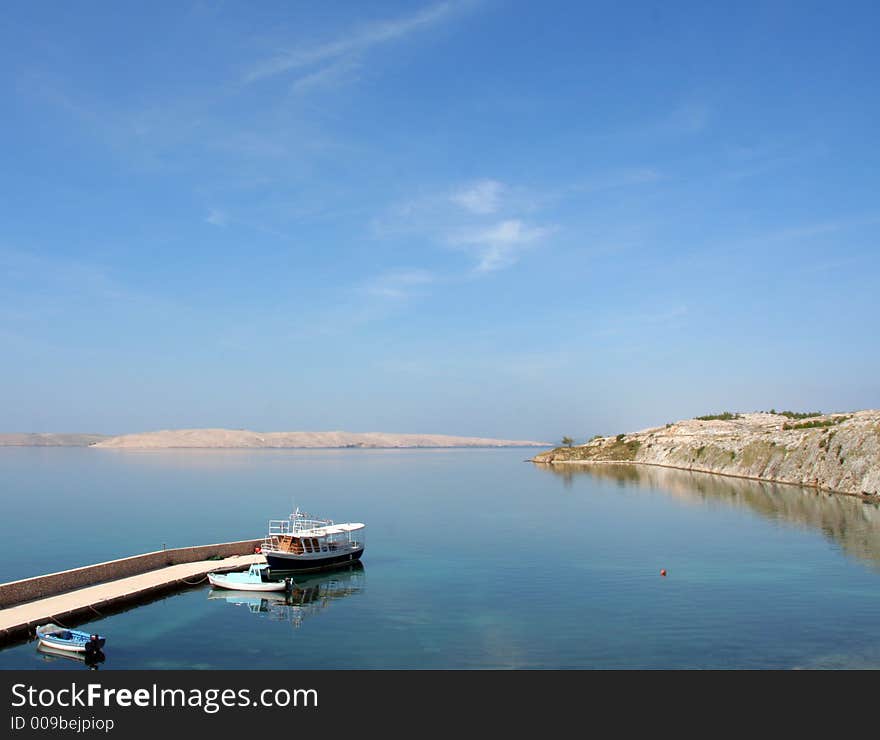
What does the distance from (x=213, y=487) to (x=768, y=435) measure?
133 meters

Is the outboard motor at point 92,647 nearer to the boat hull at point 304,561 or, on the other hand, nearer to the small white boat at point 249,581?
the small white boat at point 249,581

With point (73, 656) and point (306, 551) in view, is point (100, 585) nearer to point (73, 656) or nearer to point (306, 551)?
point (73, 656)

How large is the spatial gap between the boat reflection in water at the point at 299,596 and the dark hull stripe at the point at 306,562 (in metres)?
1.04

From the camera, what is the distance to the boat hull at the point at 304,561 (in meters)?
58.2

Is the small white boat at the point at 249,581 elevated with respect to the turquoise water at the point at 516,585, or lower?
elevated

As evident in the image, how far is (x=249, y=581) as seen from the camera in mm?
51219

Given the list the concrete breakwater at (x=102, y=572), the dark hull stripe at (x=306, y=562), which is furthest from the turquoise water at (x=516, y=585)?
the concrete breakwater at (x=102, y=572)

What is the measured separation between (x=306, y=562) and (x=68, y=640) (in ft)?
88.0

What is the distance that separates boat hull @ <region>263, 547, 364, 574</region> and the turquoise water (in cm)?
244

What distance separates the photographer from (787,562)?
2365 inches

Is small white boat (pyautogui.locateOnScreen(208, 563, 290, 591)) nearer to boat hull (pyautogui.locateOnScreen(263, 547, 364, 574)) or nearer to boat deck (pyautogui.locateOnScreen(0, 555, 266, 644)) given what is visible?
boat deck (pyautogui.locateOnScreen(0, 555, 266, 644))
